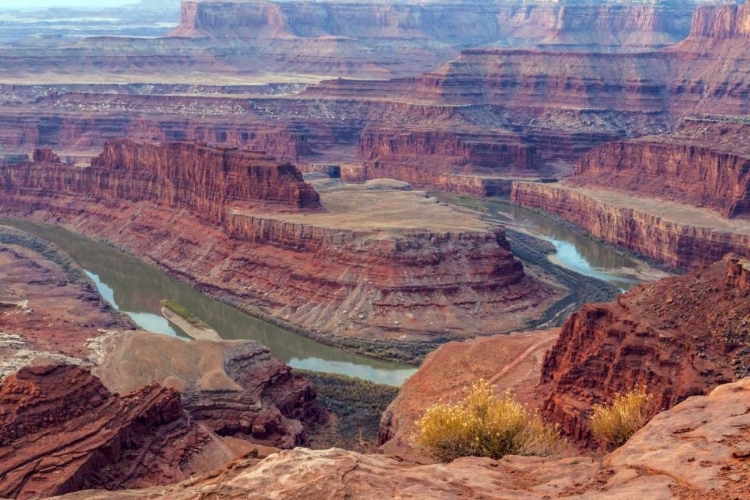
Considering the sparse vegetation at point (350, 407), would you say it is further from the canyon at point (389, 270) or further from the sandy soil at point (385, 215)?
the sandy soil at point (385, 215)

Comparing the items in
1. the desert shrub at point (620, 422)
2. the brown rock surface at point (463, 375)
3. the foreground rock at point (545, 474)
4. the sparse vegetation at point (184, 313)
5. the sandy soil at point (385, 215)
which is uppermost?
the foreground rock at point (545, 474)

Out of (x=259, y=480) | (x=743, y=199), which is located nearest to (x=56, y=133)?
(x=743, y=199)

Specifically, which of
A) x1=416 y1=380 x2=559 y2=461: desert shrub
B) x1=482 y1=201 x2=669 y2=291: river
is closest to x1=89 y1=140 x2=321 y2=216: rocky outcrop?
x1=482 y1=201 x2=669 y2=291: river

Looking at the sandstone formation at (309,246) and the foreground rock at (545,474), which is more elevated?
the foreground rock at (545,474)

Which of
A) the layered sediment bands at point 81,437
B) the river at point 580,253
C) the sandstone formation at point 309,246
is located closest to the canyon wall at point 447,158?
the river at point 580,253

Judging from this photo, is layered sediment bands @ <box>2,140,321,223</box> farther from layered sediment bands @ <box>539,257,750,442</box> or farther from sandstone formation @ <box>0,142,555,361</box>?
layered sediment bands @ <box>539,257,750,442</box>

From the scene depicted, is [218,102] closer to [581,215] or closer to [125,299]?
[581,215]

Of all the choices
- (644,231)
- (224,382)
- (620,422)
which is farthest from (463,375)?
(644,231)

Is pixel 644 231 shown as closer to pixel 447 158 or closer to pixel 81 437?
pixel 447 158
